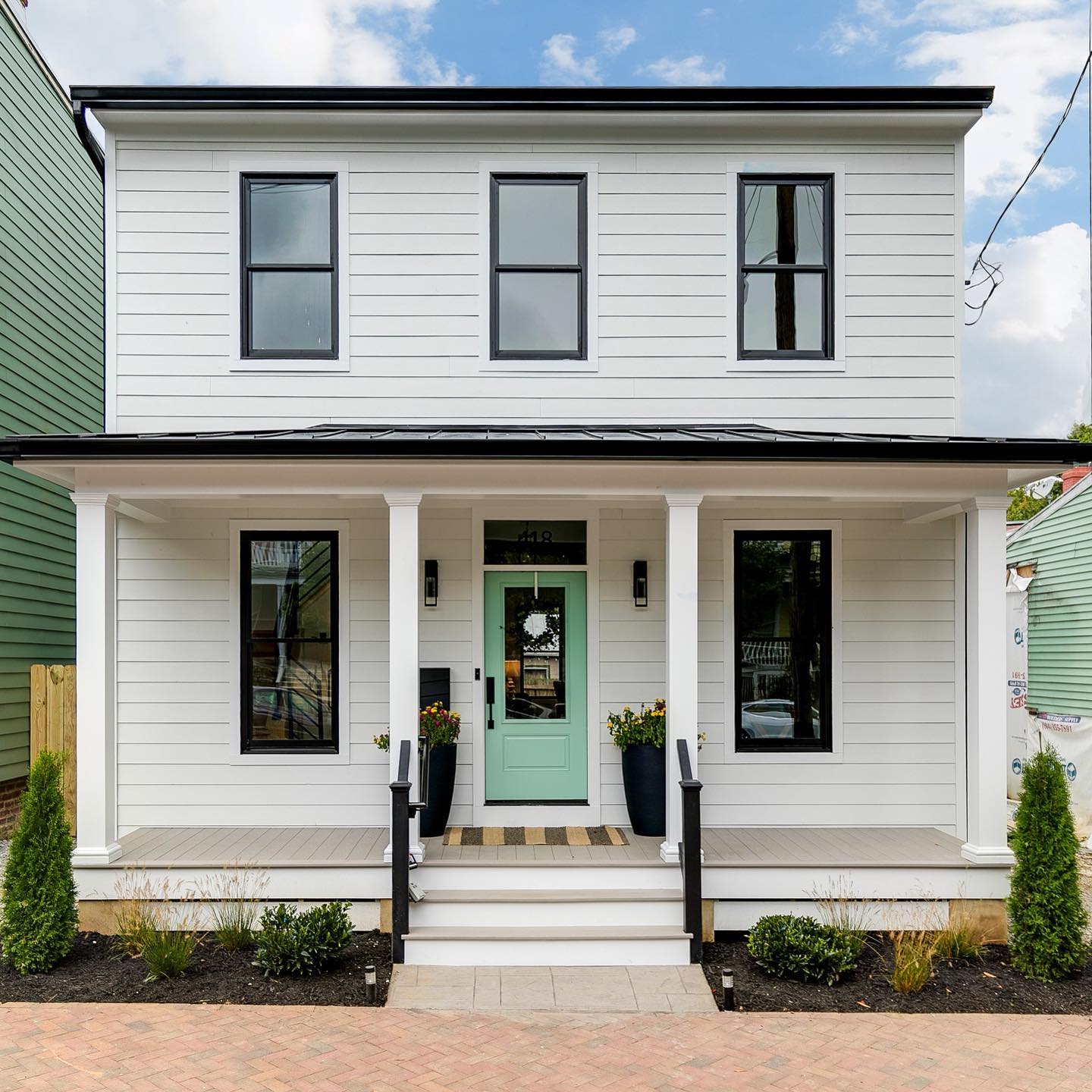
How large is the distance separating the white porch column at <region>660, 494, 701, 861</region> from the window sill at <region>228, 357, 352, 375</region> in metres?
3.21

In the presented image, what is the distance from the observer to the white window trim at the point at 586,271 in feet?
25.3

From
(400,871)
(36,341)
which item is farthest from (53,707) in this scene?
(400,871)

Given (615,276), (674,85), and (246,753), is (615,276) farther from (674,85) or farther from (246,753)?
(246,753)

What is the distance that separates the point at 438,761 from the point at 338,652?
1.31m

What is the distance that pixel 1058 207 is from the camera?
22.0 meters

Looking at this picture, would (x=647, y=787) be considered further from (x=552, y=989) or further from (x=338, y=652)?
(x=338, y=652)

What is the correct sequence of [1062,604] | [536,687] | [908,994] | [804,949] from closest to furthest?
1. [908,994]
2. [804,949]
3. [536,687]
4. [1062,604]

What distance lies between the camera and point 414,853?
6.16m

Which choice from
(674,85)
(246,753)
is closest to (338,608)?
(246,753)

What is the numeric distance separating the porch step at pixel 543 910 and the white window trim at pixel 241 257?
172 inches

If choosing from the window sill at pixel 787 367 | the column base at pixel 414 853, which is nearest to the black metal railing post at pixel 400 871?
the column base at pixel 414 853

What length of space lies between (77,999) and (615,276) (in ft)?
21.3

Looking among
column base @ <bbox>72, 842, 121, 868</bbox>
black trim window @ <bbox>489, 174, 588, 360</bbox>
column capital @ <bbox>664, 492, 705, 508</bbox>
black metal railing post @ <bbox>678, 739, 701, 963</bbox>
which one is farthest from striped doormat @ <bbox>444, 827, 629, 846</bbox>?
black trim window @ <bbox>489, 174, 588, 360</bbox>

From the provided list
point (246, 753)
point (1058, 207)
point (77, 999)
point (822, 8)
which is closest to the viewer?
point (77, 999)
